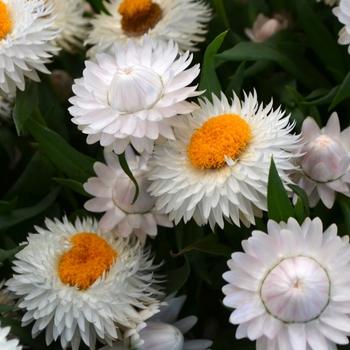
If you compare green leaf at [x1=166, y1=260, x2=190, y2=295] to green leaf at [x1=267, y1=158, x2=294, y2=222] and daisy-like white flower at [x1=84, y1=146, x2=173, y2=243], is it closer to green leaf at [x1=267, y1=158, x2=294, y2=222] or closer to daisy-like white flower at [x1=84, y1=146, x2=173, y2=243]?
daisy-like white flower at [x1=84, y1=146, x2=173, y2=243]

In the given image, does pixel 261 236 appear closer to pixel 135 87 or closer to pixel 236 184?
pixel 236 184

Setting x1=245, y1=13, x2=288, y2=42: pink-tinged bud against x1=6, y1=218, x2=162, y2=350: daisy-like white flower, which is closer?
x1=6, y1=218, x2=162, y2=350: daisy-like white flower

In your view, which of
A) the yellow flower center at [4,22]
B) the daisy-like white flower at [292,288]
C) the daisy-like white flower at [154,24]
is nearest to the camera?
the daisy-like white flower at [292,288]

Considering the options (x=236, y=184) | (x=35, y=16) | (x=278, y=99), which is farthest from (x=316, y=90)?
(x=35, y=16)

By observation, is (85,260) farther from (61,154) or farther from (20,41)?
(20,41)

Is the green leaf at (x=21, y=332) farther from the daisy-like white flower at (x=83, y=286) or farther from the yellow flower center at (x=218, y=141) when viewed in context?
the yellow flower center at (x=218, y=141)

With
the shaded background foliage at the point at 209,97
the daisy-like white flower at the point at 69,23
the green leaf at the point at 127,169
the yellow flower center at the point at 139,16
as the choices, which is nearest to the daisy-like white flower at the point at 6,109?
the shaded background foliage at the point at 209,97

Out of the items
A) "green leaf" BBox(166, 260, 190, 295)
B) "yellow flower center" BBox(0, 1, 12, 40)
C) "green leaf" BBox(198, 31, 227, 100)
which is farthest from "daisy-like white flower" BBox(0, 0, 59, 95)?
"green leaf" BBox(166, 260, 190, 295)
